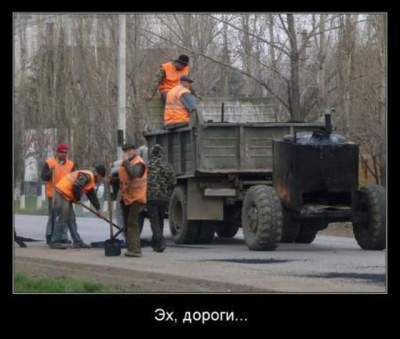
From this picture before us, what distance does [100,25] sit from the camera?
3025cm

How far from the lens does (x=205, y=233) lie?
20.5 m

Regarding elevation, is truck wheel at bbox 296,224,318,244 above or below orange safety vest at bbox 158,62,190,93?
below

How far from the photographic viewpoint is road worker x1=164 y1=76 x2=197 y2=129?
19.9 m

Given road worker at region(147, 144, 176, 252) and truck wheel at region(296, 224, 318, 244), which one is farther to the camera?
truck wheel at region(296, 224, 318, 244)

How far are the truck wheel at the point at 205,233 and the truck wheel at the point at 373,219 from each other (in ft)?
9.64

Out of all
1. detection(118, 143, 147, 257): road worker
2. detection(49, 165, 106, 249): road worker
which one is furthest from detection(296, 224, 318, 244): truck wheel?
detection(118, 143, 147, 257): road worker

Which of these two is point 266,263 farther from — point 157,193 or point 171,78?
point 171,78

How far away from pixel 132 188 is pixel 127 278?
2.91m

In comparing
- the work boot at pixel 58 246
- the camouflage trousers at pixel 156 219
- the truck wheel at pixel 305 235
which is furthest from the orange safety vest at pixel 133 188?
the truck wheel at pixel 305 235

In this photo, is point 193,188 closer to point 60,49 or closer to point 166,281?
point 166,281

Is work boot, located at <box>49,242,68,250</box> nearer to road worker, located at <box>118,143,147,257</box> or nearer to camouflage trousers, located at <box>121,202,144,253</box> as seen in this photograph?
camouflage trousers, located at <box>121,202,144,253</box>

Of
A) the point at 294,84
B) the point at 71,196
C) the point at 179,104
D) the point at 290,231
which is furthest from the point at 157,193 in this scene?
the point at 294,84

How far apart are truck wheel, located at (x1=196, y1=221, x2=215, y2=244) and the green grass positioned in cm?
668

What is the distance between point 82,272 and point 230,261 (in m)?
2.36
